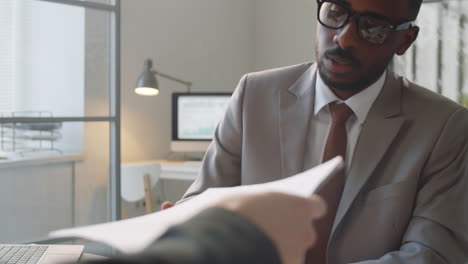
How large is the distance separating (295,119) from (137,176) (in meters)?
2.51

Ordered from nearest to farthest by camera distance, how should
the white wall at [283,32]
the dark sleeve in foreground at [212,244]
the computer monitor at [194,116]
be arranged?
1. the dark sleeve in foreground at [212,244]
2. the computer monitor at [194,116]
3. the white wall at [283,32]

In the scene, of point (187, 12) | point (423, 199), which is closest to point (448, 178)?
point (423, 199)

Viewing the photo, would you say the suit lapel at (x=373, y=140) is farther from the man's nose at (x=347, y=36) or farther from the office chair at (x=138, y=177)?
the office chair at (x=138, y=177)

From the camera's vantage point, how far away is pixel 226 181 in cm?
122

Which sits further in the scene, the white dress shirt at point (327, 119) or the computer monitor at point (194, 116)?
the computer monitor at point (194, 116)

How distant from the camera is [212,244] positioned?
0.18 meters

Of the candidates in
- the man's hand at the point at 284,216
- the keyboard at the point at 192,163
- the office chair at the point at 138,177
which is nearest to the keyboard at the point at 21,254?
the man's hand at the point at 284,216

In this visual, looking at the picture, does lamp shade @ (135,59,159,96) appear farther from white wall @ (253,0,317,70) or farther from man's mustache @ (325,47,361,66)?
man's mustache @ (325,47,361,66)

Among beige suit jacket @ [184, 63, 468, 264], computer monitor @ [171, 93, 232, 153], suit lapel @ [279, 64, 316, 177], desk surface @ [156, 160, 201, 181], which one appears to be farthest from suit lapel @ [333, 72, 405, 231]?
computer monitor @ [171, 93, 232, 153]

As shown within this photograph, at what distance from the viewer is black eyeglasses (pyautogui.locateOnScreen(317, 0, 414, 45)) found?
0.96 m

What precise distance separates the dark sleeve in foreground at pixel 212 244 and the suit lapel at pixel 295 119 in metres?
0.96

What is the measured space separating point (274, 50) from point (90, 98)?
2.70 meters

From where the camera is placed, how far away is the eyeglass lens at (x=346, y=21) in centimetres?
96

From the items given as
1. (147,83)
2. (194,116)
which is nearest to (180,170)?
(194,116)
